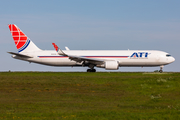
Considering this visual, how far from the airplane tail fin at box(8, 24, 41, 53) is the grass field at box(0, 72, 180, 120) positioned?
74.6 feet

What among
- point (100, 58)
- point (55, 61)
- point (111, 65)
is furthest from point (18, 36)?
point (111, 65)

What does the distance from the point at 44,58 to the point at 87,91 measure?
24.7 meters

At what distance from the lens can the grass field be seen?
13070 mm

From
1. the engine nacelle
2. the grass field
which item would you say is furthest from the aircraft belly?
the grass field

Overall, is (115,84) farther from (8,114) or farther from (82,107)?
(8,114)

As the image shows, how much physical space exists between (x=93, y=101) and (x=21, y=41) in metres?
32.8

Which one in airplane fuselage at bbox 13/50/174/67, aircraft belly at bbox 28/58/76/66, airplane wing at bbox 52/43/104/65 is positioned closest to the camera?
airplane wing at bbox 52/43/104/65

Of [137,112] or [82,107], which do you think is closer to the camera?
[137,112]

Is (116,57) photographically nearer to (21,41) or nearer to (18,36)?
(21,41)

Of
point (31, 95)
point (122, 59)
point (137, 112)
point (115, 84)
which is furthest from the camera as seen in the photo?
point (122, 59)

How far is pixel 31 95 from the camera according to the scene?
65.7 feet

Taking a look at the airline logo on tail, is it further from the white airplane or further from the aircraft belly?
the aircraft belly

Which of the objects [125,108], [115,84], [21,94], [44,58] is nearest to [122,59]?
[44,58]

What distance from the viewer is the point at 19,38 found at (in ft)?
156
